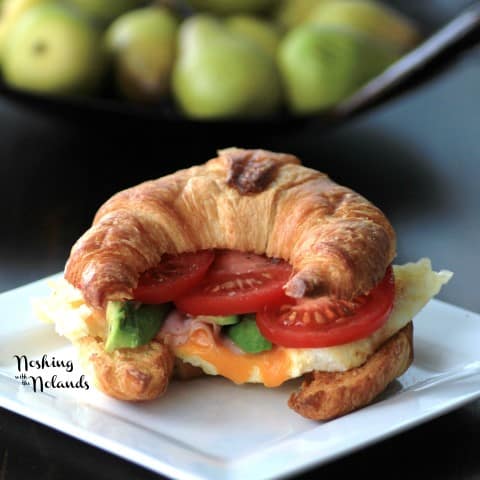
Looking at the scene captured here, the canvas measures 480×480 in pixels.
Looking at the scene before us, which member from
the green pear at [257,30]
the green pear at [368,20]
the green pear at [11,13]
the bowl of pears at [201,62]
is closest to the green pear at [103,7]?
the bowl of pears at [201,62]

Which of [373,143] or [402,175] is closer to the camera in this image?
[402,175]

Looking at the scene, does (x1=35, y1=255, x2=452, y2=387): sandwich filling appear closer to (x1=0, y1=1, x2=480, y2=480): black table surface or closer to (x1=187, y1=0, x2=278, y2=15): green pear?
(x1=0, y1=1, x2=480, y2=480): black table surface

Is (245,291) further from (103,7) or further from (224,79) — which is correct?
(103,7)

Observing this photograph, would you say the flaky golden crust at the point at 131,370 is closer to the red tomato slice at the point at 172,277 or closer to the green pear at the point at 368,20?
the red tomato slice at the point at 172,277

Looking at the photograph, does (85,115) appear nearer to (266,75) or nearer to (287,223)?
(266,75)

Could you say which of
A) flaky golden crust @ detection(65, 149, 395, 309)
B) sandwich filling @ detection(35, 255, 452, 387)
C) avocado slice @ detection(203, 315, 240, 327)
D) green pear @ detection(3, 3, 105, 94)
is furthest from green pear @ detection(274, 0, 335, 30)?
avocado slice @ detection(203, 315, 240, 327)

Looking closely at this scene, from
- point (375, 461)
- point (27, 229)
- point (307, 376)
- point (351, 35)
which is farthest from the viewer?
point (351, 35)

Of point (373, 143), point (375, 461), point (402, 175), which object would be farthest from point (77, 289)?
point (373, 143)
